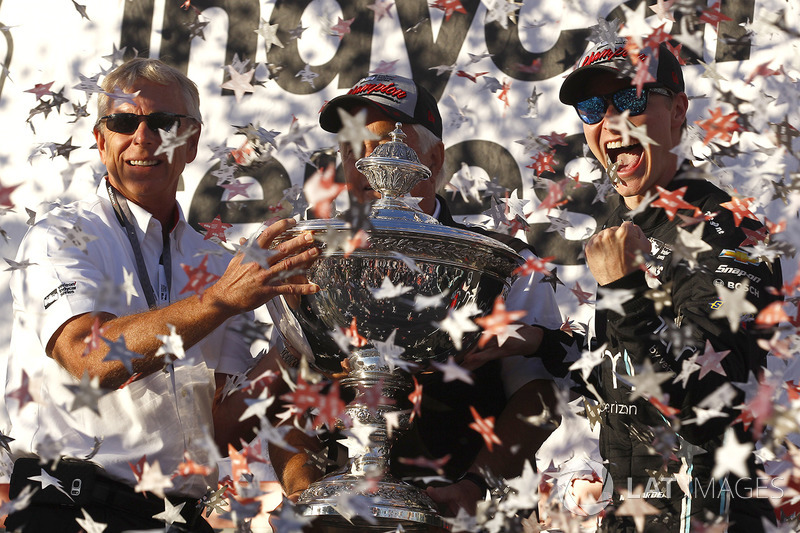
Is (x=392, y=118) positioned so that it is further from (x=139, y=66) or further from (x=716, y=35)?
(x=716, y=35)

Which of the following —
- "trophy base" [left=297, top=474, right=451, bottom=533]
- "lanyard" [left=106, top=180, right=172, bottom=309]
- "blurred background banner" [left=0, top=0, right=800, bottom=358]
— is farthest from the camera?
"blurred background banner" [left=0, top=0, right=800, bottom=358]

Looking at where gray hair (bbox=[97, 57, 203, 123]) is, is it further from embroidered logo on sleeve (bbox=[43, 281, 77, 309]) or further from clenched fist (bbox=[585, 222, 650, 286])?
clenched fist (bbox=[585, 222, 650, 286])

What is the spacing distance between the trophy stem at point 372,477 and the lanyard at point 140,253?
2.54 ft

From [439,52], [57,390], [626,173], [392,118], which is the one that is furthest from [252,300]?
[439,52]

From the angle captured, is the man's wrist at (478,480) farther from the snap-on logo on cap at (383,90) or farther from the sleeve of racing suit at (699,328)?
the snap-on logo on cap at (383,90)

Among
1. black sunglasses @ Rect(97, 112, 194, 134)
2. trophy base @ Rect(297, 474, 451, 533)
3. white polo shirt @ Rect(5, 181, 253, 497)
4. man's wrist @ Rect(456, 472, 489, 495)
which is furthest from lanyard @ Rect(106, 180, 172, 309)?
man's wrist @ Rect(456, 472, 489, 495)

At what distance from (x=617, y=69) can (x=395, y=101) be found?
0.74 m

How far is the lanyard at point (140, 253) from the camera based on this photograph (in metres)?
2.95

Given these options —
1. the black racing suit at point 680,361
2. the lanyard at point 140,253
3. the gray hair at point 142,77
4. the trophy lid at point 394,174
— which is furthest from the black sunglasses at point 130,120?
the black racing suit at point 680,361

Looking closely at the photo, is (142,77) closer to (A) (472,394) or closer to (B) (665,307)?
(A) (472,394)

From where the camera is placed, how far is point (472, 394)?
2953 millimetres

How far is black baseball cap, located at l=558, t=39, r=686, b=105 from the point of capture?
297 centimetres

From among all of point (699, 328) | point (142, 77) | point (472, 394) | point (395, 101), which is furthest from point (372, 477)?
point (142, 77)

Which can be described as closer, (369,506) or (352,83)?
(369,506)
